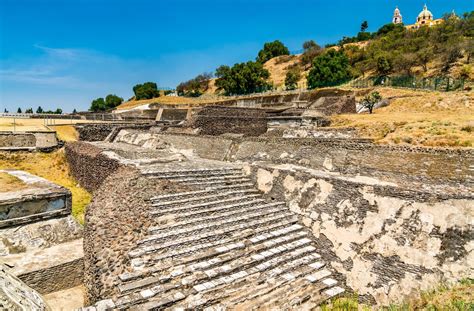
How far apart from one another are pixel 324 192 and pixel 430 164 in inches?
132

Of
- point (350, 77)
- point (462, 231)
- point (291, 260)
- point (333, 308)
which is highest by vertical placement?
point (350, 77)

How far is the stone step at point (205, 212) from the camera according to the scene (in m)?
6.98

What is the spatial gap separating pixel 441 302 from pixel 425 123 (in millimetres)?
12185

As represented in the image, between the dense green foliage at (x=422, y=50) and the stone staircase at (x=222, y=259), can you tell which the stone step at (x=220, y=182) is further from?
the dense green foliage at (x=422, y=50)

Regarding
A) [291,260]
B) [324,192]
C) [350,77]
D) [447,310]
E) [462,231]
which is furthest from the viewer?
[350,77]

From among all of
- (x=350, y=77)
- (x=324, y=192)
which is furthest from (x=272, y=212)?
(x=350, y=77)

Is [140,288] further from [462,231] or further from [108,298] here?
[462,231]

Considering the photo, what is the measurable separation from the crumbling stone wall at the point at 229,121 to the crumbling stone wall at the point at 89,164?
733cm

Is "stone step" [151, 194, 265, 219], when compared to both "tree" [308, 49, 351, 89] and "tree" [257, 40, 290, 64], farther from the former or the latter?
"tree" [257, 40, 290, 64]

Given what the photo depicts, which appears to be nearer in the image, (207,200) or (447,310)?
(447,310)

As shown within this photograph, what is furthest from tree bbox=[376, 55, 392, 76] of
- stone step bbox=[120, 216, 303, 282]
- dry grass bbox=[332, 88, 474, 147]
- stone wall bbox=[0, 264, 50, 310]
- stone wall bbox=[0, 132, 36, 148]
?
stone wall bbox=[0, 264, 50, 310]

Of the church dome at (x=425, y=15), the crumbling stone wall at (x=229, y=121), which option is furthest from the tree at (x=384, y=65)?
the church dome at (x=425, y=15)

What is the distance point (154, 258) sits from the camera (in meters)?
5.86

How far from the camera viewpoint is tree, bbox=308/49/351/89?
41.3 metres
